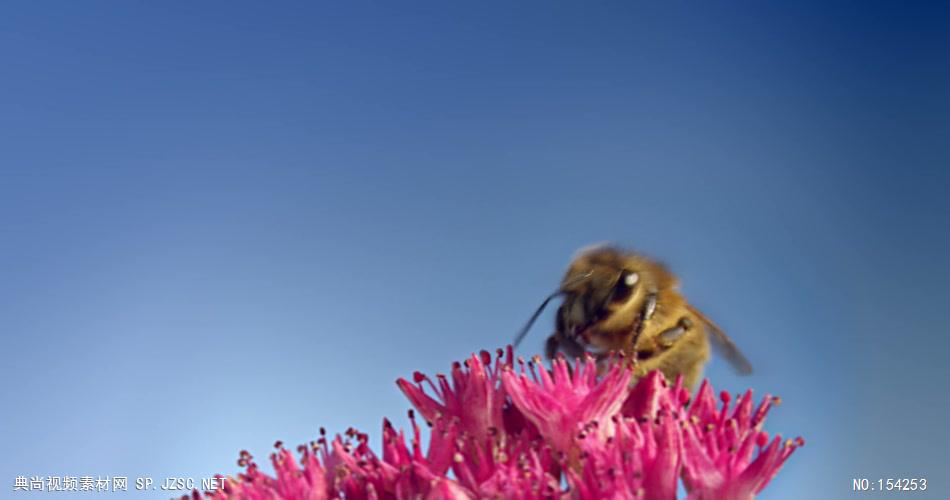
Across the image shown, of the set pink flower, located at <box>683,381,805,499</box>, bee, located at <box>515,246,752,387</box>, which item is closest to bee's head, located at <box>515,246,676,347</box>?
bee, located at <box>515,246,752,387</box>

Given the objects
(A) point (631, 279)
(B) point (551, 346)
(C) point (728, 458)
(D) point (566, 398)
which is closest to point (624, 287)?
(A) point (631, 279)

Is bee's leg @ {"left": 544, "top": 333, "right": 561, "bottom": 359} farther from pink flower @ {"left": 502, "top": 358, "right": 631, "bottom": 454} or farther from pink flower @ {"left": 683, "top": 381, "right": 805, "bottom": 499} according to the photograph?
pink flower @ {"left": 683, "top": 381, "right": 805, "bottom": 499}

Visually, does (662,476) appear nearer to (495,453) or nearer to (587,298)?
(495,453)

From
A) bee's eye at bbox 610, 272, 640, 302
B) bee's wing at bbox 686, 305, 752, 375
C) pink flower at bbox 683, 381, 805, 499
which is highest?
bee's eye at bbox 610, 272, 640, 302

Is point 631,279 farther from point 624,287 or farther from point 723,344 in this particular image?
point 723,344

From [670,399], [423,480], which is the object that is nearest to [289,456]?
[423,480]

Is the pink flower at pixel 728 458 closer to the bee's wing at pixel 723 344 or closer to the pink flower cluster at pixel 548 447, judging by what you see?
the pink flower cluster at pixel 548 447
